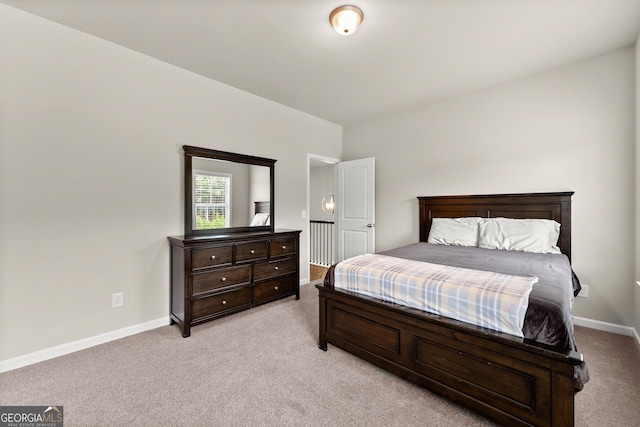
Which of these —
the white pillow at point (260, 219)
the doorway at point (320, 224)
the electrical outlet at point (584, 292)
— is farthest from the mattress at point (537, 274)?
the doorway at point (320, 224)

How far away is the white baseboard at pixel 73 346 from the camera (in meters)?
2.04

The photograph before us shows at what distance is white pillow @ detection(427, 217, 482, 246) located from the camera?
3096 mm

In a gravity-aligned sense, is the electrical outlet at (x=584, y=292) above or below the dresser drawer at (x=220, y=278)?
below

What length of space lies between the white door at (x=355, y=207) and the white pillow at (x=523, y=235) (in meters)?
1.72

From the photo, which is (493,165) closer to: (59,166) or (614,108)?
(614,108)

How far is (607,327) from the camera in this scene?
104 inches

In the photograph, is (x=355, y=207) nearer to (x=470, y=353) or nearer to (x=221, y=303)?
(x=221, y=303)

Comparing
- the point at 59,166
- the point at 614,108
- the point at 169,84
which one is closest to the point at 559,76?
the point at 614,108

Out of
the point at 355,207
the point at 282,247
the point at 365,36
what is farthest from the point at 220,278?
the point at 365,36

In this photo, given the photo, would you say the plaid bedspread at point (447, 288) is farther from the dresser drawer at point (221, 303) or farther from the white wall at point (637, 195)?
the white wall at point (637, 195)

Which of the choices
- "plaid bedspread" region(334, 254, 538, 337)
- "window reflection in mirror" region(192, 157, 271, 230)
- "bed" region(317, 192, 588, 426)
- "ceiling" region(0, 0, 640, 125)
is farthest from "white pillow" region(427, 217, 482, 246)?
"window reflection in mirror" region(192, 157, 271, 230)

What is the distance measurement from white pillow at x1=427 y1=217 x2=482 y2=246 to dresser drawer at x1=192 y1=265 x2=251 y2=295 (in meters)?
2.27

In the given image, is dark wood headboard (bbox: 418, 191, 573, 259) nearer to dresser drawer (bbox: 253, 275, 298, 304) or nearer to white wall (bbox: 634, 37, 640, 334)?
white wall (bbox: 634, 37, 640, 334)

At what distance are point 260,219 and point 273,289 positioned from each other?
3.01ft
